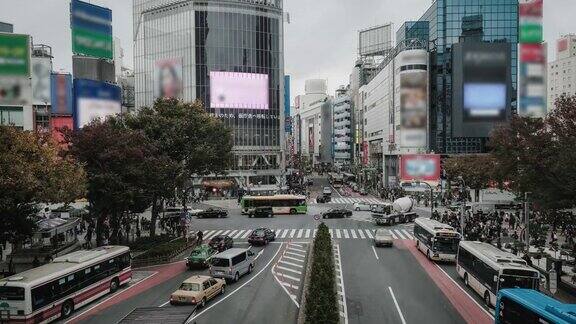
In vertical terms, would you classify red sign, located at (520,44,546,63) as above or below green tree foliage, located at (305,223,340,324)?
above

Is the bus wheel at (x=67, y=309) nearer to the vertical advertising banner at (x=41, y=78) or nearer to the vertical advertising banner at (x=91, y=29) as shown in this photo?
the vertical advertising banner at (x=91, y=29)

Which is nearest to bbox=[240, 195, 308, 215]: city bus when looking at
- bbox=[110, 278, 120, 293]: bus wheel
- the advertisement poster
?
bbox=[110, 278, 120, 293]: bus wheel

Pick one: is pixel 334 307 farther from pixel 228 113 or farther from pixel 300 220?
pixel 228 113

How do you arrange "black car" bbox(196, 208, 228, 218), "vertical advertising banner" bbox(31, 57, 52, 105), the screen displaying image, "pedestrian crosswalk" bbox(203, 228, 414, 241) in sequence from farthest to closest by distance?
1. the screen displaying image
2. "vertical advertising banner" bbox(31, 57, 52, 105)
3. "black car" bbox(196, 208, 228, 218)
4. "pedestrian crosswalk" bbox(203, 228, 414, 241)

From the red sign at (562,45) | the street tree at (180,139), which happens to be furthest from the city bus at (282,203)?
the red sign at (562,45)

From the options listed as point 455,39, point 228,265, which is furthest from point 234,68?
point 228,265

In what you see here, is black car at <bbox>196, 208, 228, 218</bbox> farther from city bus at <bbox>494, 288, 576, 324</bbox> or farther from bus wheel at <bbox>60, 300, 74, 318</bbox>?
city bus at <bbox>494, 288, 576, 324</bbox>

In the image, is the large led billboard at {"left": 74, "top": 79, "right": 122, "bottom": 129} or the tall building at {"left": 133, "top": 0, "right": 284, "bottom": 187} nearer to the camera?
the large led billboard at {"left": 74, "top": 79, "right": 122, "bottom": 129}
